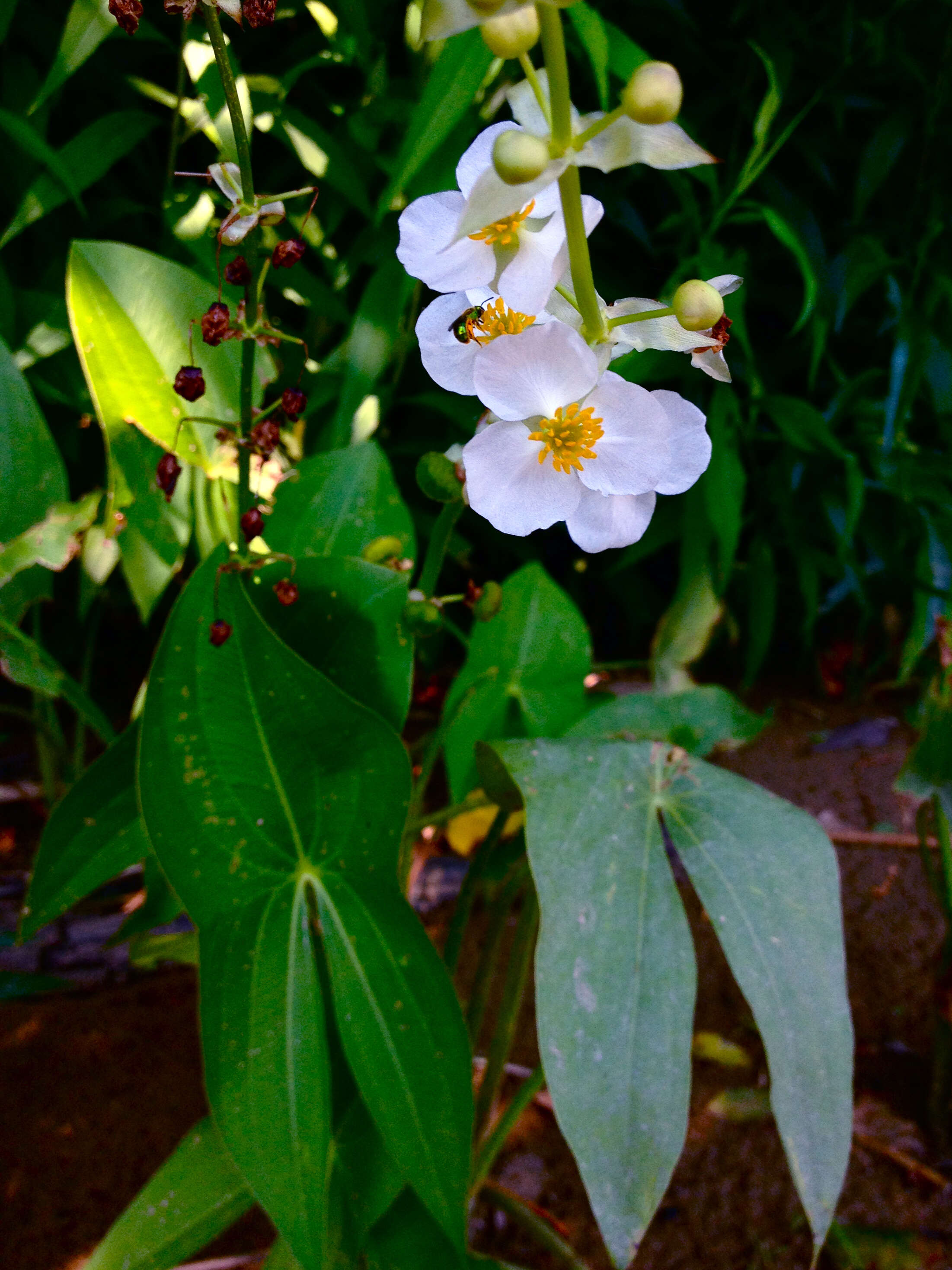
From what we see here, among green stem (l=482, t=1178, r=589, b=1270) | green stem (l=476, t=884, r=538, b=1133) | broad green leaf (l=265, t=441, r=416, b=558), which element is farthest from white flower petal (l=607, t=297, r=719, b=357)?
green stem (l=482, t=1178, r=589, b=1270)

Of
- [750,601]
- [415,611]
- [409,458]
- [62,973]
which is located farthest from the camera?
[750,601]

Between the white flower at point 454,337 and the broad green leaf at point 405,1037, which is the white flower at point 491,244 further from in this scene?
the broad green leaf at point 405,1037

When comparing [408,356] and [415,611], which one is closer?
[415,611]

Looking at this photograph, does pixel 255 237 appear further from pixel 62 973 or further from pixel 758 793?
pixel 62 973

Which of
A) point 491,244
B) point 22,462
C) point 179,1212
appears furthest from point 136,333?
point 179,1212

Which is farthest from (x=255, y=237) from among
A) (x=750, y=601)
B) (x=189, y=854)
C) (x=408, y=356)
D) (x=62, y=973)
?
(x=750, y=601)

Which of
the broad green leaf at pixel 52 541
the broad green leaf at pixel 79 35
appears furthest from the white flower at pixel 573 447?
the broad green leaf at pixel 79 35
